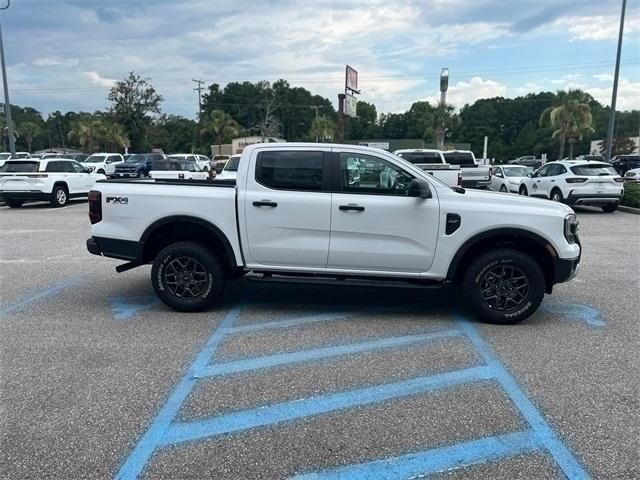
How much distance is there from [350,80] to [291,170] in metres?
27.5

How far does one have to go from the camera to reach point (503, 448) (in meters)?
3.22

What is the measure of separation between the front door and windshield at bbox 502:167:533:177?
18.9m

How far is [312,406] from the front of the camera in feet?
12.3

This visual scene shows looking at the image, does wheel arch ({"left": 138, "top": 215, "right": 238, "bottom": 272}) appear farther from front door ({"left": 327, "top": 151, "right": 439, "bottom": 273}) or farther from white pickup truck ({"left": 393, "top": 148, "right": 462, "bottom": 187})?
white pickup truck ({"left": 393, "top": 148, "right": 462, "bottom": 187})

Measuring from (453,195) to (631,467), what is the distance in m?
3.04

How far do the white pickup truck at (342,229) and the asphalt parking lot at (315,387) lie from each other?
1.40 feet

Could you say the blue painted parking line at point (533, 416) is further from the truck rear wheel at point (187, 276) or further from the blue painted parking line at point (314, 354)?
the truck rear wheel at point (187, 276)

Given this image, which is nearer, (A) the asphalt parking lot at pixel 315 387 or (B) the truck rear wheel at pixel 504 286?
(A) the asphalt parking lot at pixel 315 387

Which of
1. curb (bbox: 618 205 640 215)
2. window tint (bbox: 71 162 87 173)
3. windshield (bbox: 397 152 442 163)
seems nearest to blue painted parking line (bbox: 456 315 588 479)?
curb (bbox: 618 205 640 215)

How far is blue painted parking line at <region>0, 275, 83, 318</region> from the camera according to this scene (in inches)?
238

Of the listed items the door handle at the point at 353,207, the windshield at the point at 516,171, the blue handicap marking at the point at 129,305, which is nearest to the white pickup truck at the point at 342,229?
the door handle at the point at 353,207

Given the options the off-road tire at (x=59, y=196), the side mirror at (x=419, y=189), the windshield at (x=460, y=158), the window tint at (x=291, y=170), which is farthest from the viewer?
the windshield at (x=460, y=158)

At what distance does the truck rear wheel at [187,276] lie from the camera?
5.76m

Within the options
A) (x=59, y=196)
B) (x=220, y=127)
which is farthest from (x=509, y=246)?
(x=220, y=127)
